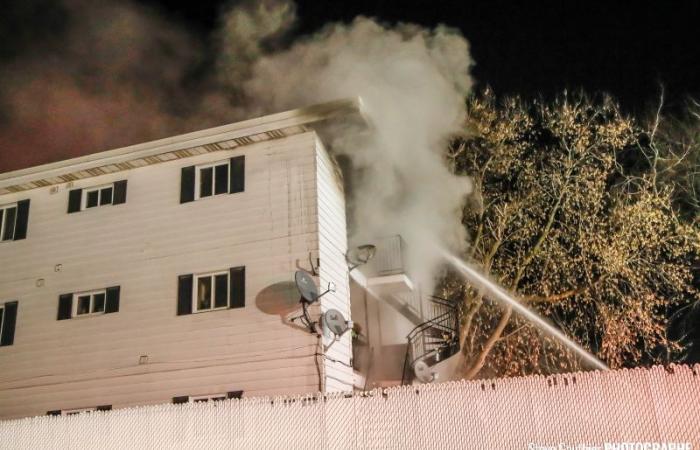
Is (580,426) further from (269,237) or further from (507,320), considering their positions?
(507,320)

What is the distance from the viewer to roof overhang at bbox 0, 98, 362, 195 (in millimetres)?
12648

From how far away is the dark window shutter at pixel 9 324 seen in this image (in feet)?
46.1

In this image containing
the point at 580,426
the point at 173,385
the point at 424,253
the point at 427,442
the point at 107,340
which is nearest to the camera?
the point at 580,426

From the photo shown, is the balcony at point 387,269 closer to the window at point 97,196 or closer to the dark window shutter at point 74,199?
the window at point 97,196

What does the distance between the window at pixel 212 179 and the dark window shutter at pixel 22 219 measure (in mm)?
4678

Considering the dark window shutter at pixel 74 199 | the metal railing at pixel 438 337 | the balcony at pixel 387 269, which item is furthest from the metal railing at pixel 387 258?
the dark window shutter at pixel 74 199

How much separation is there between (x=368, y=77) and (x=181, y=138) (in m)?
4.47

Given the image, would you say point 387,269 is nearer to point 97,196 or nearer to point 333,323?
Result: point 333,323

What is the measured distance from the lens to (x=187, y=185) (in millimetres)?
13703

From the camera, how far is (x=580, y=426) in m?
7.26

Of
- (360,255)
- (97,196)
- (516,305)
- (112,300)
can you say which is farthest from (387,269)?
(97,196)

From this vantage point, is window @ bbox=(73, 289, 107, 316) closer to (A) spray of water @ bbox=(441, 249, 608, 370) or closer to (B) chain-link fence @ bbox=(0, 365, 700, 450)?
(B) chain-link fence @ bbox=(0, 365, 700, 450)

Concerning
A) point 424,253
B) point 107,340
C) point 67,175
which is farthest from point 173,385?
point 424,253

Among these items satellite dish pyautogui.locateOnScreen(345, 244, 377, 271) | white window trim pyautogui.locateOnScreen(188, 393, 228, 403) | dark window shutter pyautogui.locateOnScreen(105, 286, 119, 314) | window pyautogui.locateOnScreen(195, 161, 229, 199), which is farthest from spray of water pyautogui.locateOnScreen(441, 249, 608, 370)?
dark window shutter pyautogui.locateOnScreen(105, 286, 119, 314)
